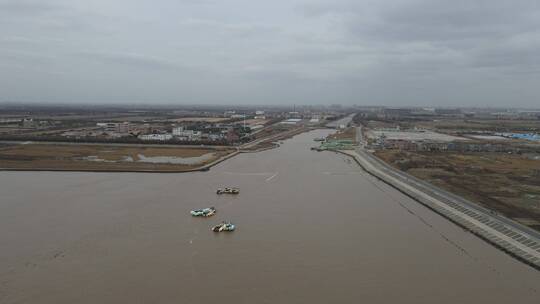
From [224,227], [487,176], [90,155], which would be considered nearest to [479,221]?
[224,227]

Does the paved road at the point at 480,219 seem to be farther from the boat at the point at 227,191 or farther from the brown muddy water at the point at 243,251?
the boat at the point at 227,191

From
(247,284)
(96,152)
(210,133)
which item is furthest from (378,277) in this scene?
(210,133)

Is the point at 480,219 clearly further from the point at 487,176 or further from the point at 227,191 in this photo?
the point at 227,191

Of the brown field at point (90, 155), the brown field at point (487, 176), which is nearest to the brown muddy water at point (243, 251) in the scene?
the brown field at point (487, 176)

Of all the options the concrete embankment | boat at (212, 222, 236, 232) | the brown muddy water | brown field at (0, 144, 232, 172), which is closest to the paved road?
the concrete embankment

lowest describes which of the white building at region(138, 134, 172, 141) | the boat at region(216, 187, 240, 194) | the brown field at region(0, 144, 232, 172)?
the boat at region(216, 187, 240, 194)

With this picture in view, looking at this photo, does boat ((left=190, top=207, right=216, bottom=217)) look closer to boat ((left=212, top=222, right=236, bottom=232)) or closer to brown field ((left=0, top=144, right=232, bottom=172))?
boat ((left=212, top=222, right=236, bottom=232))

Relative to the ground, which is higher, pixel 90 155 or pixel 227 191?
pixel 90 155
